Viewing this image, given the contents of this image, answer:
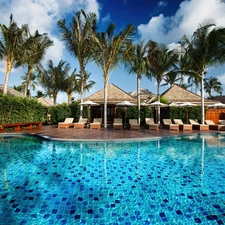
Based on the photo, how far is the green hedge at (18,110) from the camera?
477 inches

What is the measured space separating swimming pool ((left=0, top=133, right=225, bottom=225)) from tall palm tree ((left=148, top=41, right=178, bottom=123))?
36.0ft

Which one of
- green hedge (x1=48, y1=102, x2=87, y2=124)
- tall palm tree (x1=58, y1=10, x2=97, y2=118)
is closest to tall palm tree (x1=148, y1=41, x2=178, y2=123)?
tall palm tree (x1=58, y1=10, x2=97, y2=118)

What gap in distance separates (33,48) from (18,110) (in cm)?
726

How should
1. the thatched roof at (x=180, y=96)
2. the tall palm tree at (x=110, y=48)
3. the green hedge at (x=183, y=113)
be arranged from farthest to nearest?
1. the thatched roof at (x=180, y=96)
2. the green hedge at (x=183, y=113)
3. the tall palm tree at (x=110, y=48)

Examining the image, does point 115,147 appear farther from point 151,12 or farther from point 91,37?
point 151,12

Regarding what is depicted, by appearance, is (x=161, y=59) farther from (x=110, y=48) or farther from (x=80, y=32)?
(x=80, y=32)

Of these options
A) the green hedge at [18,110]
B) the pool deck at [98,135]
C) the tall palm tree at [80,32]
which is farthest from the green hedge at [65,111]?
the pool deck at [98,135]

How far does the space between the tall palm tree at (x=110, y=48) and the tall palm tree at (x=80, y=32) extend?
104cm

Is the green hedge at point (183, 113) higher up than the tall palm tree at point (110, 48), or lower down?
lower down

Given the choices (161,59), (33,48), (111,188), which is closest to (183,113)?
(161,59)

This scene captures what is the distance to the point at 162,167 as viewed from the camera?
5043mm

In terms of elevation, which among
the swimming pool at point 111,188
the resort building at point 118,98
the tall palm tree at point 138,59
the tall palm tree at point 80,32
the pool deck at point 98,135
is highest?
the tall palm tree at point 80,32

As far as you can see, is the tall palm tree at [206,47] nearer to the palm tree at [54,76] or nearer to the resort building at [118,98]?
the resort building at [118,98]

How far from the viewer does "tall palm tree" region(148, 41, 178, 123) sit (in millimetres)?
15102
